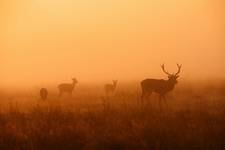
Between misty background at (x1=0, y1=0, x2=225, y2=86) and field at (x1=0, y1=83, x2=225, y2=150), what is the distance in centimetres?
20

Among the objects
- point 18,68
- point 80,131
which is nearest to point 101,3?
point 18,68

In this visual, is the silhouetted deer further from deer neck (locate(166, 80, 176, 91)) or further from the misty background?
deer neck (locate(166, 80, 176, 91))

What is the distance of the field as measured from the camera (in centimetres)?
448

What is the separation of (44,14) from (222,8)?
2.10 m

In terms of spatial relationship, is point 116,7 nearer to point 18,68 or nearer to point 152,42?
point 152,42

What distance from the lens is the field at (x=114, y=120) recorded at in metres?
4.48

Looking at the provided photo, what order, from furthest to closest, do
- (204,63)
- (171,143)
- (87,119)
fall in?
1. (204,63)
2. (87,119)
3. (171,143)

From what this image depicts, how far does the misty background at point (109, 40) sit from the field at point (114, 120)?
0.20m

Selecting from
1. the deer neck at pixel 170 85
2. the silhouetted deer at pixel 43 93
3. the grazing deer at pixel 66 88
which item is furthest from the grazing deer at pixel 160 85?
the silhouetted deer at pixel 43 93

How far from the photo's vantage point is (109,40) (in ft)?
18.2

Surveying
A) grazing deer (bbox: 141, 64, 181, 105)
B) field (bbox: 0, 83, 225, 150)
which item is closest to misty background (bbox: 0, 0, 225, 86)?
grazing deer (bbox: 141, 64, 181, 105)

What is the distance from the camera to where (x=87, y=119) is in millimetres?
5016

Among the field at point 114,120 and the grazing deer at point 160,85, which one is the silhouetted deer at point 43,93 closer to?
the field at point 114,120

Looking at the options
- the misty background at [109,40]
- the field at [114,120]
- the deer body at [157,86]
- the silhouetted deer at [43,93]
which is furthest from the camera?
the misty background at [109,40]
